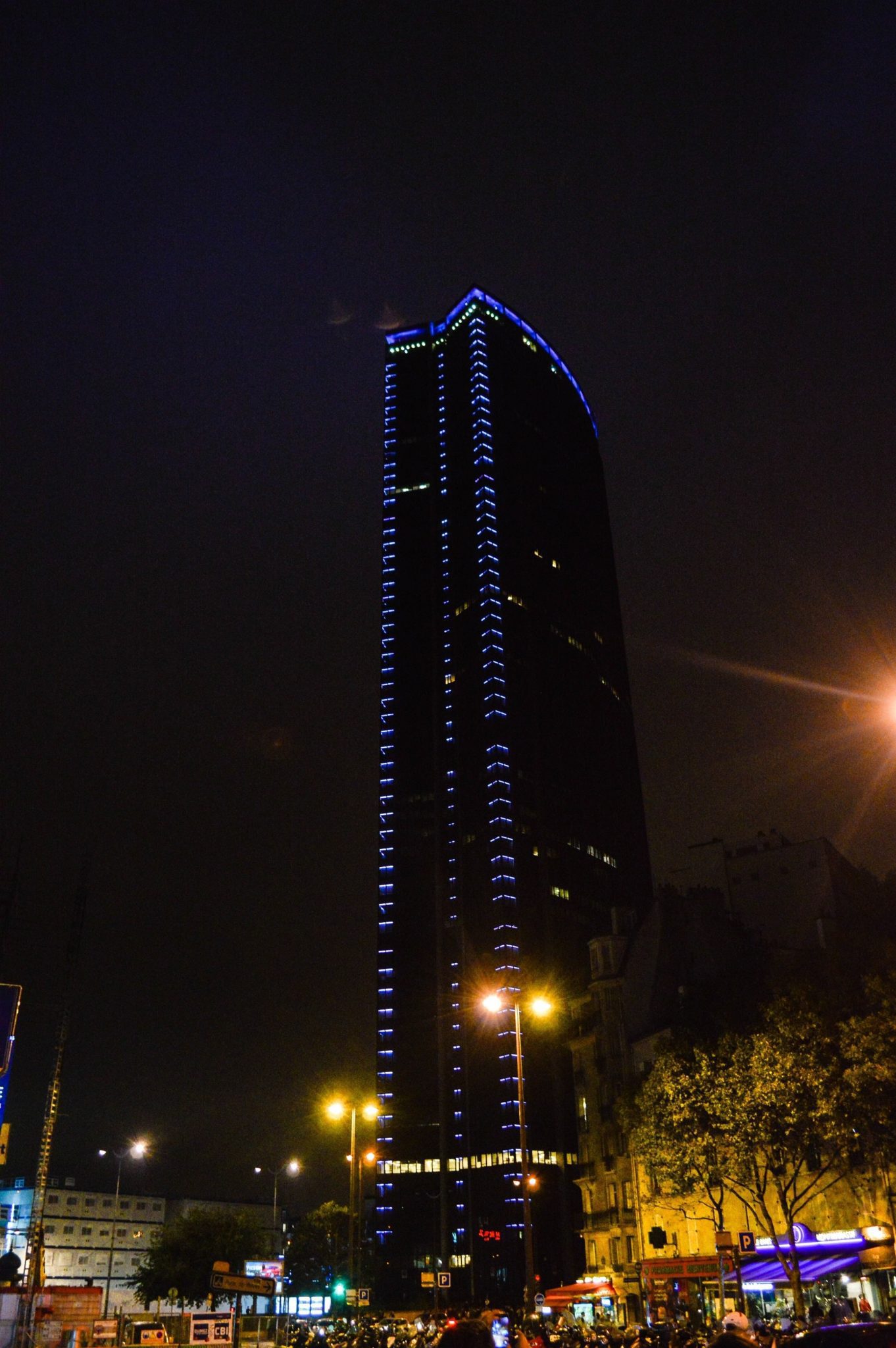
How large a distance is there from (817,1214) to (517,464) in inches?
6112

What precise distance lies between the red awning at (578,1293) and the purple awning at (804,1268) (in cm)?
539

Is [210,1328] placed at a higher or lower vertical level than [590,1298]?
lower

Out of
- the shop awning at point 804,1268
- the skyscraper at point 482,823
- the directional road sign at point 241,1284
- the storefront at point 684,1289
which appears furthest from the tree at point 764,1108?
the skyscraper at point 482,823

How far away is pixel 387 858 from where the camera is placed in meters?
168

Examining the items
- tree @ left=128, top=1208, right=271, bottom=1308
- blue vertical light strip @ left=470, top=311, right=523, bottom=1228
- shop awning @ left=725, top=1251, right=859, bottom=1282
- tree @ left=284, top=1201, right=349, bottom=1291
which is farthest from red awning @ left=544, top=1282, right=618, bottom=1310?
blue vertical light strip @ left=470, top=311, right=523, bottom=1228

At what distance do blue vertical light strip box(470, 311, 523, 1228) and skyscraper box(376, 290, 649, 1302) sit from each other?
31 centimetres

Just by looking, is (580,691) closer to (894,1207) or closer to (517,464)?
(517,464)

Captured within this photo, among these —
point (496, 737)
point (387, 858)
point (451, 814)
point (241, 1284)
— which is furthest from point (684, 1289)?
point (387, 858)

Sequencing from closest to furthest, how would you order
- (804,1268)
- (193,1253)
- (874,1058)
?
(874,1058) < (804,1268) < (193,1253)

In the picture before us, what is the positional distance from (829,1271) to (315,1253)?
92.7 metres

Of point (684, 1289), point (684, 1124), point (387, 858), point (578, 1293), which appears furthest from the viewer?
point (387, 858)

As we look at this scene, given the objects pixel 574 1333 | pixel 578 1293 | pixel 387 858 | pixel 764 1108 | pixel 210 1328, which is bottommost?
pixel 574 1333

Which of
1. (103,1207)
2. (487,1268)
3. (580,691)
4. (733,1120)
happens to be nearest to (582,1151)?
(733,1120)

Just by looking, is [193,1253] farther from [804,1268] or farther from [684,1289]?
[804,1268]
